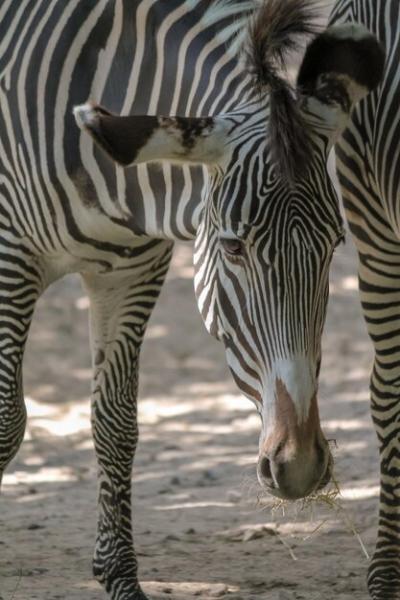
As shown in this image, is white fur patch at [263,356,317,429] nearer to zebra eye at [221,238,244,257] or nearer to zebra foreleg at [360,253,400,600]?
zebra eye at [221,238,244,257]

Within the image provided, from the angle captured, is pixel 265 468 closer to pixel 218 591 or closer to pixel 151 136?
pixel 151 136

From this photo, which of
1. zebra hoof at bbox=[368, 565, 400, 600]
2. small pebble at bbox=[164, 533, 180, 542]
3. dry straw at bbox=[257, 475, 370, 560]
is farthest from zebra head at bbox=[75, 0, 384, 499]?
small pebble at bbox=[164, 533, 180, 542]

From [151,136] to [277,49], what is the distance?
56cm

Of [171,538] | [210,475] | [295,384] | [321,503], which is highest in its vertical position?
[295,384]

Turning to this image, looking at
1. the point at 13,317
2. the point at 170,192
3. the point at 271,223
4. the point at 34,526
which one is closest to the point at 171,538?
the point at 34,526

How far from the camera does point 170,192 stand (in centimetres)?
493

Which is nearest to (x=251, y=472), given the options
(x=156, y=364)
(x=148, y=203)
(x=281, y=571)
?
(x=281, y=571)

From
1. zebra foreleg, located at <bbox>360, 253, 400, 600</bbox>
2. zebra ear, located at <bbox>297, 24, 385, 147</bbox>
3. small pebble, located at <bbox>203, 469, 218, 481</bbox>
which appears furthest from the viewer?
small pebble, located at <bbox>203, 469, 218, 481</bbox>

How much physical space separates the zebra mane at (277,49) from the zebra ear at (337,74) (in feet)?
0.25

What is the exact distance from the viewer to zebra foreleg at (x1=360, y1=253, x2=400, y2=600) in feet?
18.1

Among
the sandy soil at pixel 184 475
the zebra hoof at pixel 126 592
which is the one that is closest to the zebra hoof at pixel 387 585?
the sandy soil at pixel 184 475

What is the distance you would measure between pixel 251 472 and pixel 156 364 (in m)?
2.62

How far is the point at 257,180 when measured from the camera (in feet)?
14.2

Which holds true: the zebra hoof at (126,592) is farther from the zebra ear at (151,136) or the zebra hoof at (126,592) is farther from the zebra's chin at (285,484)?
the zebra ear at (151,136)
